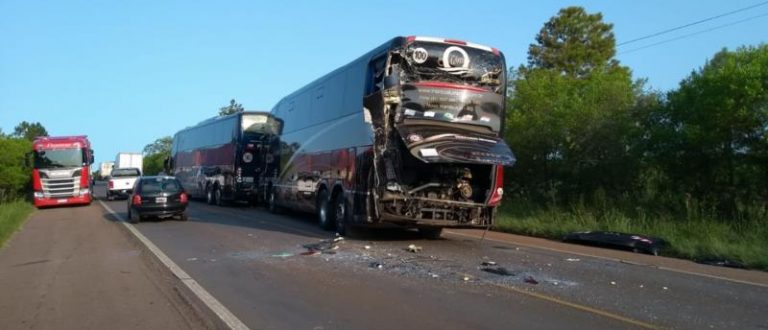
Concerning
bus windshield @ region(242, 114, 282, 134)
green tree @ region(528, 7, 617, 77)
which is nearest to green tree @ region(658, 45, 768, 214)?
bus windshield @ region(242, 114, 282, 134)

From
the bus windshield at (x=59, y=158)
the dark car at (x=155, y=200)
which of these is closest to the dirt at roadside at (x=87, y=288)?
the dark car at (x=155, y=200)

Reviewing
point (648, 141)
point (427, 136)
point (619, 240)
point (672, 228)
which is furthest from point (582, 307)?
point (648, 141)

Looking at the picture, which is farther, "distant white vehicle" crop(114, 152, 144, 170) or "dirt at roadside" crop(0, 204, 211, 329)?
"distant white vehicle" crop(114, 152, 144, 170)

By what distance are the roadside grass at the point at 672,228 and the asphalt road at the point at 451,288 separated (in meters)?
2.00

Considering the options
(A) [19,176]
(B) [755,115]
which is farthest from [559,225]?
(A) [19,176]

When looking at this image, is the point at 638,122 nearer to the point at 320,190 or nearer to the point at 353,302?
the point at 320,190

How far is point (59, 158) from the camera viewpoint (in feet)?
103

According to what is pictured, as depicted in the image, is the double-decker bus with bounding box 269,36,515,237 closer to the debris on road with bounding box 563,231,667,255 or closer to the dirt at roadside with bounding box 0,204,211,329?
the debris on road with bounding box 563,231,667,255

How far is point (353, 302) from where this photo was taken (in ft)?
27.3

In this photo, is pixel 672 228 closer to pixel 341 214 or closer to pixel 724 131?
pixel 724 131

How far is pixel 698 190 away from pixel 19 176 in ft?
101

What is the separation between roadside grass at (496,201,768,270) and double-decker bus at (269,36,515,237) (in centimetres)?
390

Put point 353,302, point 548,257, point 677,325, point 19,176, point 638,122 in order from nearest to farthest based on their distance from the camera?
point 677,325
point 353,302
point 548,257
point 638,122
point 19,176

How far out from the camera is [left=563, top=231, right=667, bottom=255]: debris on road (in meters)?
14.6
